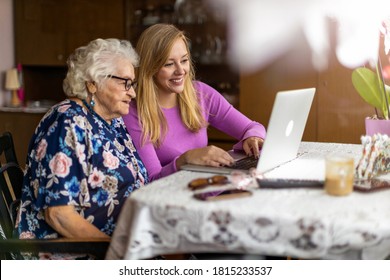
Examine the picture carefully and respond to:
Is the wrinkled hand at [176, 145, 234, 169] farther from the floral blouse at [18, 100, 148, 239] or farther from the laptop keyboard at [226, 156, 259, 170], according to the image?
the floral blouse at [18, 100, 148, 239]

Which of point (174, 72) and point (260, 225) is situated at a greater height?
point (174, 72)

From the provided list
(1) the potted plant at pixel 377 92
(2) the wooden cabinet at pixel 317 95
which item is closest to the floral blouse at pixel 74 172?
(1) the potted plant at pixel 377 92

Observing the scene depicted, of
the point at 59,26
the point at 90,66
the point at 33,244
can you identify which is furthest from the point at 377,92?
the point at 59,26

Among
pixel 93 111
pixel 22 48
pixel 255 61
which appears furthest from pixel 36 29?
pixel 93 111

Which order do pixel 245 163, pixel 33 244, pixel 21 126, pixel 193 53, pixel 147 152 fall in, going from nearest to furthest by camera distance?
pixel 33 244
pixel 245 163
pixel 147 152
pixel 193 53
pixel 21 126

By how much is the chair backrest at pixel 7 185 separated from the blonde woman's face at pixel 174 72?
2.04ft

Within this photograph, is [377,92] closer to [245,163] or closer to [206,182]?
[245,163]

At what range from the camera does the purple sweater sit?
2010mm

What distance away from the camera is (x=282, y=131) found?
→ 65.8 inches

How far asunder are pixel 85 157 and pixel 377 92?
1.02 m

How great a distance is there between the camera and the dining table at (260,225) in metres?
1.25

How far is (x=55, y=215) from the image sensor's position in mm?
1594
